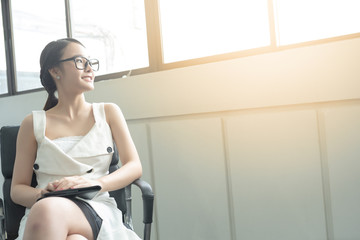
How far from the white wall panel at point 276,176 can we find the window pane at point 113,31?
0.95m

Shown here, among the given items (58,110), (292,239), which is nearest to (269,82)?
(292,239)

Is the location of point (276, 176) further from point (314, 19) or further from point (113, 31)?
point (113, 31)

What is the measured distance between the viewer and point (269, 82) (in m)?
1.86

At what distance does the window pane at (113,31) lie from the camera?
254cm

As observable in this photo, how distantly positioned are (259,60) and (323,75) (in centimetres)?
32

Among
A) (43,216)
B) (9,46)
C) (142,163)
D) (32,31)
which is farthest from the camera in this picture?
(9,46)

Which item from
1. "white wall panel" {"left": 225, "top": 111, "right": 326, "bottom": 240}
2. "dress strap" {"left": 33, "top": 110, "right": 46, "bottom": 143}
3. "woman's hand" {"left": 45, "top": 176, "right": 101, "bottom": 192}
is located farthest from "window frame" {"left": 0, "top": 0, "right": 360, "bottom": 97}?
"woman's hand" {"left": 45, "top": 176, "right": 101, "bottom": 192}

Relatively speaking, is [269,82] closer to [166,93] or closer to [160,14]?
[166,93]

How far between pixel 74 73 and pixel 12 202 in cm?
61

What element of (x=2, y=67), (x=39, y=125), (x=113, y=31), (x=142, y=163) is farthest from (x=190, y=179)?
(x=2, y=67)

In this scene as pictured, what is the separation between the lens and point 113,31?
2.69 metres

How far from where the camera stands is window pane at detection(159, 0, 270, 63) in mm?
2047

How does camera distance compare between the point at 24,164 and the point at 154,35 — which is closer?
the point at 24,164

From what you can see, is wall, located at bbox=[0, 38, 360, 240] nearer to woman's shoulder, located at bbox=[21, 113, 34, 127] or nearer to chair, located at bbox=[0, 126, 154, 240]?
chair, located at bbox=[0, 126, 154, 240]
